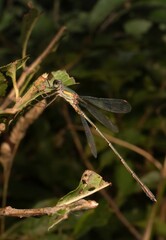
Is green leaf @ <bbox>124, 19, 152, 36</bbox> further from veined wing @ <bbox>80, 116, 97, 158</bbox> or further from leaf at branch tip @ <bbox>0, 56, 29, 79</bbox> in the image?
leaf at branch tip @ <bbox>0, 56, 29, 79</bbox>

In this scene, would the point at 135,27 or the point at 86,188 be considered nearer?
the point at 86,188

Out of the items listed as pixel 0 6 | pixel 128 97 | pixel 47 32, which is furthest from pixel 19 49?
pixel 128 97

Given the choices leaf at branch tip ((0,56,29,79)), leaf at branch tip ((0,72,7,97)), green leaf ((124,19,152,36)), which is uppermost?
green leaf ((124,19,152,36))

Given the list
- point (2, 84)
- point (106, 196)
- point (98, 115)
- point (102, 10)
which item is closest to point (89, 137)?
point (98, 115)

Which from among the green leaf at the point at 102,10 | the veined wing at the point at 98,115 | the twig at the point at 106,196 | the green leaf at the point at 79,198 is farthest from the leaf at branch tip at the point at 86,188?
the green leaf at the point at 102,10

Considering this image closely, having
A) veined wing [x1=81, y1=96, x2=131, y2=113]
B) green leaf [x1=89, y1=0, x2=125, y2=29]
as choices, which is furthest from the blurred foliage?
veined wing [x1=81, y1=96, x2=131, y2=113]

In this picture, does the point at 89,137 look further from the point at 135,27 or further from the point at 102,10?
the point at 135,27
